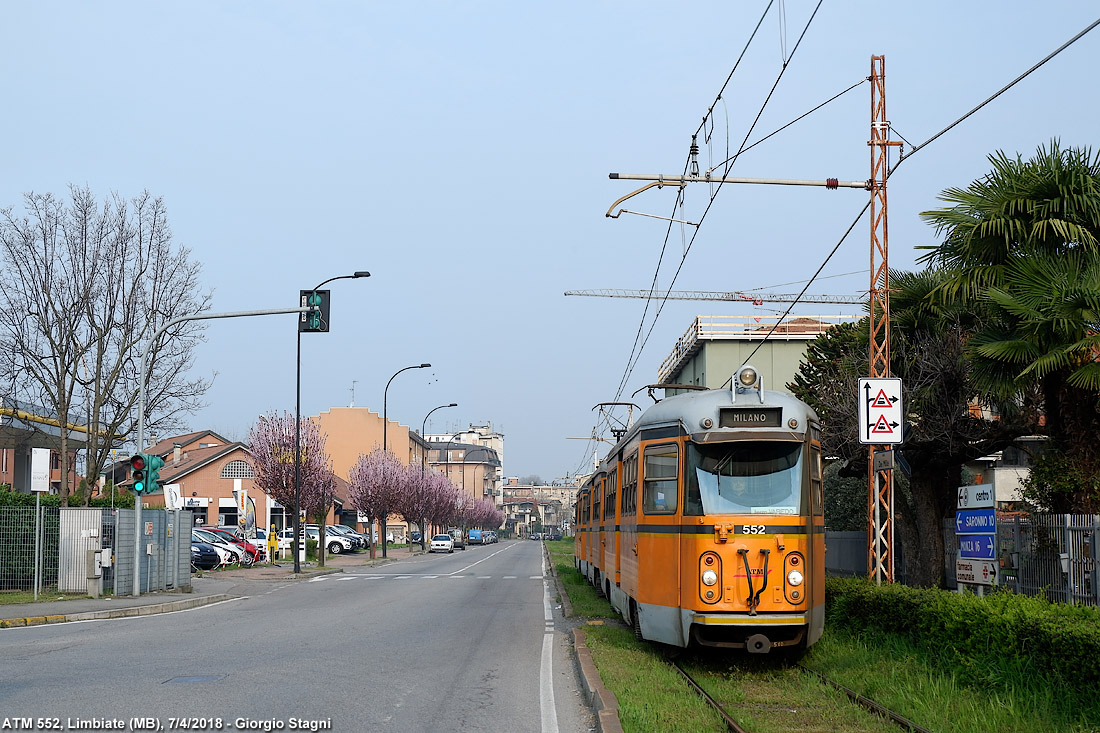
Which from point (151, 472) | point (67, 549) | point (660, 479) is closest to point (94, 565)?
point (67, 549)

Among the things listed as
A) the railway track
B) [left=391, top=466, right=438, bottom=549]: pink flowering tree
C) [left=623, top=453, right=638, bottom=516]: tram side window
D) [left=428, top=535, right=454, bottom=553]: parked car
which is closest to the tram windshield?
[left=623, top=453, right=638, bottom=516]: tram side window

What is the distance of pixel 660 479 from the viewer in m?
12.9

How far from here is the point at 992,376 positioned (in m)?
16.3

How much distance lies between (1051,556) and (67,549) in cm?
2093

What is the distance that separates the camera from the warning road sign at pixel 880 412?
1472 cm

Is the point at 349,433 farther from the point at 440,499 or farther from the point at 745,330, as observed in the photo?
the point at 745,330

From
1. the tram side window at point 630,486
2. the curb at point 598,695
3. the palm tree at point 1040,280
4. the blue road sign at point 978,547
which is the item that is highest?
the palm tree at point 1040,280

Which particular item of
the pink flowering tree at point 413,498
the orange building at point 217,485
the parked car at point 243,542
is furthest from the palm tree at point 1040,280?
the orange building at point 217,485

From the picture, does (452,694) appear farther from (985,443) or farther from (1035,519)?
(985,443)

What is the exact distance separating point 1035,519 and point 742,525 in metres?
8.30

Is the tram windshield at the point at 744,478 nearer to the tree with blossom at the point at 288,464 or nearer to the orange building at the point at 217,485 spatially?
the tree with blossom at the point at 288,464

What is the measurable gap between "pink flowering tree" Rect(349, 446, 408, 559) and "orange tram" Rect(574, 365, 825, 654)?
169 feet

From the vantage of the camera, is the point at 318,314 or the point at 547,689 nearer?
the point at 547,689

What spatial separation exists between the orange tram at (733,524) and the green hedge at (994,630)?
4.01 feet
